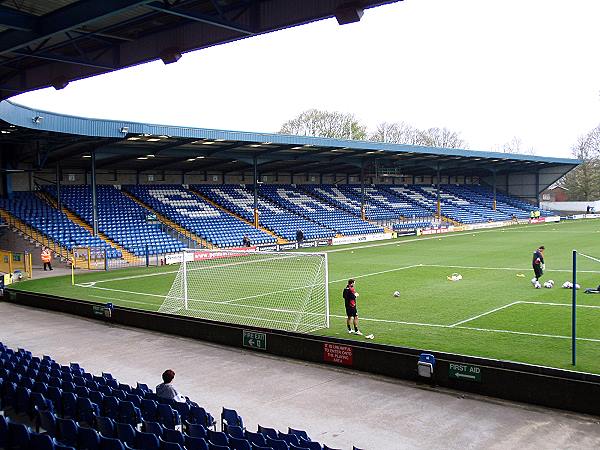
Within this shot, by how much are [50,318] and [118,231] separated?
19.1 m

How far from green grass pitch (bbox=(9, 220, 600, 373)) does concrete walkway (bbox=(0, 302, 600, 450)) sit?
2.58 metres

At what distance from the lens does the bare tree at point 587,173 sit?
92562 mm

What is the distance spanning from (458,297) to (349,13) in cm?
1507

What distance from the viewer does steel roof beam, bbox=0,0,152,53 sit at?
29.7 feet

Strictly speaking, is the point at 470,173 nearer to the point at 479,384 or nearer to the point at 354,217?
the point at 354,217

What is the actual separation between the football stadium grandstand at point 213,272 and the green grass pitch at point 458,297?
0.13 m

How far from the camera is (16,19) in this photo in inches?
398

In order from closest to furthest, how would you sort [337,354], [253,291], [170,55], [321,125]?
[170,55] → [337,354] → [253,291] → [321,125]

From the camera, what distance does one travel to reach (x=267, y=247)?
141 ft

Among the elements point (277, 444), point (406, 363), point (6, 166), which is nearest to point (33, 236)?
point (6, 166)

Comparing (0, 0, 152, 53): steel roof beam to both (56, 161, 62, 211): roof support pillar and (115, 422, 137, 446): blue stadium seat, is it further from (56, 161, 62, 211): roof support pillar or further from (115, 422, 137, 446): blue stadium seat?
(56, 161, 62, 211): roof support pillar

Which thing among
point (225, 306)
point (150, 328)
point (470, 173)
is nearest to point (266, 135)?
point (225, 306)

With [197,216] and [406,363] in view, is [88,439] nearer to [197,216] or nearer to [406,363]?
[406,363]

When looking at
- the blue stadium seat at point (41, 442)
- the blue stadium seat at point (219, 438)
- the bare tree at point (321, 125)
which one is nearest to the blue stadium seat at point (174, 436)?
the blue stadium seat at point (219, 438)
